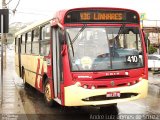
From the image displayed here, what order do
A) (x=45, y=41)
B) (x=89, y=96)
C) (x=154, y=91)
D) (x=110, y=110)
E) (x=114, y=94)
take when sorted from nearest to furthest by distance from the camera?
(x=89, y=96) → (x=114, y=94) → (x=110, y=110) → (x=45, y=41) → (x=154, y=91)

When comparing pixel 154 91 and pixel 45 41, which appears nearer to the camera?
pixel 45 41

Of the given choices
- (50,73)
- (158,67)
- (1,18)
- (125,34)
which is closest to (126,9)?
(125,34)

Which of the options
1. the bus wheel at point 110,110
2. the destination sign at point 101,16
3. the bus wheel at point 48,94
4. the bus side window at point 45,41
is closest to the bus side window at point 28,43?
the bus side window at point 45,41

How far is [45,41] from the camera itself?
451 inches

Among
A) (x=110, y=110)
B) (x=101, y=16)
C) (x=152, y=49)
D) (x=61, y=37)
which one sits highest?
(x=101, y=16)

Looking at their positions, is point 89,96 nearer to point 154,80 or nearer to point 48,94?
point 48,94

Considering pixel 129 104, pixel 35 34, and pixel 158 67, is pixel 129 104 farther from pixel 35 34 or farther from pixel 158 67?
pixel 158 67

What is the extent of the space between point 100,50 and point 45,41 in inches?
104

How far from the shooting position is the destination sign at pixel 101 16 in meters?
9.46

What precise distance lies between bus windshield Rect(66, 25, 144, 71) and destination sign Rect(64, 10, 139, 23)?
0.66ft

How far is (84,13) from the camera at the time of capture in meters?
9.56

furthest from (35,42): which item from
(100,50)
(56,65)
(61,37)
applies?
(100,50)

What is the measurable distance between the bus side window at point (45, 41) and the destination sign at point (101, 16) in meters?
1.75

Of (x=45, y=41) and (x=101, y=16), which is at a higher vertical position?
(x=101, y=16)
